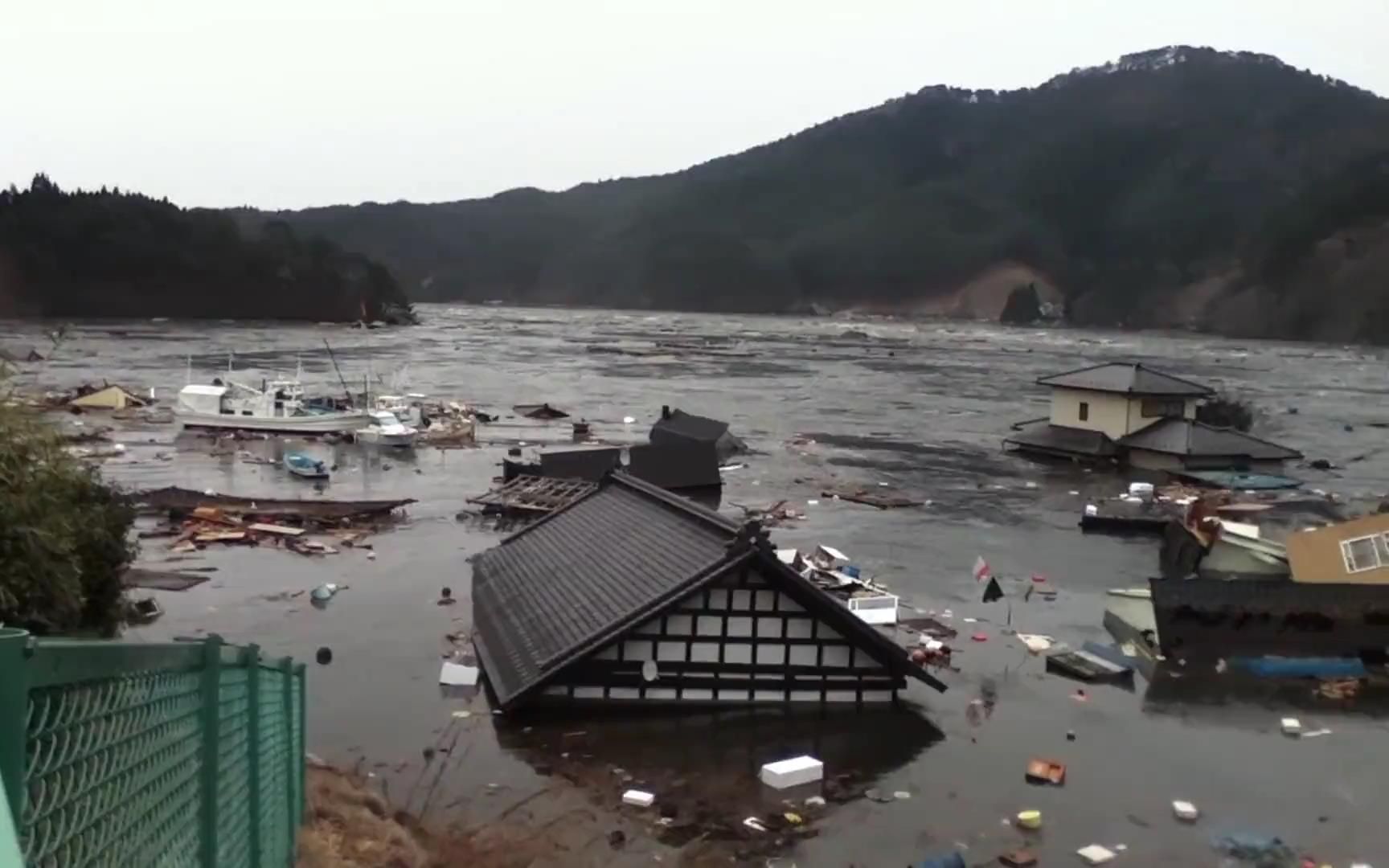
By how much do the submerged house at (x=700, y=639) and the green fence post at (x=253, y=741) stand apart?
7.30m

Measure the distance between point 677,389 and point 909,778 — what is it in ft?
142

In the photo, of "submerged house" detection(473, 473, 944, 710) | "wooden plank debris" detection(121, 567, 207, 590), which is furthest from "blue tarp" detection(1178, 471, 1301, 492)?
"wooden plank debris" detection(121, 567, 207, 590)

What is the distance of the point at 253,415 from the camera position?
116 feet

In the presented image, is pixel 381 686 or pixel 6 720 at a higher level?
pixel 6 720

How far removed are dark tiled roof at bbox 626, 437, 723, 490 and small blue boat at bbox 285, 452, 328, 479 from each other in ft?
24.4

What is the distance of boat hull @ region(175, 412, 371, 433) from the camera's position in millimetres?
34938

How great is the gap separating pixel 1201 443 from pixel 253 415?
2690 centimetres

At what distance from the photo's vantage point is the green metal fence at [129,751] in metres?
1.81

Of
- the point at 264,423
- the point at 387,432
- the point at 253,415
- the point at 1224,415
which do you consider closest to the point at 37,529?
the point at 387,432

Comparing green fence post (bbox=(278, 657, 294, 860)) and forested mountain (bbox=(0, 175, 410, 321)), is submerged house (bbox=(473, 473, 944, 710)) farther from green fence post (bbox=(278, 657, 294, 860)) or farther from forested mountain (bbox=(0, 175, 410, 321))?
forested mountain (bbox=(0, 175, 410, 321))

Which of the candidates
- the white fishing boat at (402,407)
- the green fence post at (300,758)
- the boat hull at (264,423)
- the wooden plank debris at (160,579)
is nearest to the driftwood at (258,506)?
the wooden plank debris at (160,579)

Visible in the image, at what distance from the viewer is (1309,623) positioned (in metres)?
15.1

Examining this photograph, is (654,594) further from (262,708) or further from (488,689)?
(262,708)

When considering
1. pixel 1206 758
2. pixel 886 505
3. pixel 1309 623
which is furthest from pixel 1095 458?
pixel 1206 758
